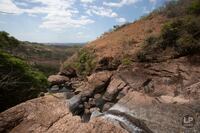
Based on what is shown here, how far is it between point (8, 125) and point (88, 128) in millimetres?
2378

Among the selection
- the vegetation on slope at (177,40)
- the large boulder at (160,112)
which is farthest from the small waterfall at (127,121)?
the vegetation on slope at (177,40)

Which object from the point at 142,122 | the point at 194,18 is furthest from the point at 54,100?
the point at 194,18

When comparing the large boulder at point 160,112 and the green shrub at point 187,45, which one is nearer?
the large boulder at point 160,112

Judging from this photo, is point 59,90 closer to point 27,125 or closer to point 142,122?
point 142,122

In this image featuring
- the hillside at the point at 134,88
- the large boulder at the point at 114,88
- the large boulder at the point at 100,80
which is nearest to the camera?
the hillside at the point at 134,88

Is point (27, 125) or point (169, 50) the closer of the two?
point (27, 125)

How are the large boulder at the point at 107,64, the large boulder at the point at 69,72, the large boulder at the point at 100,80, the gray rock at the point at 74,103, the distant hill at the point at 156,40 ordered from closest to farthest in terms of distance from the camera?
the gray rock at the point at 74,103, the distant hill at the point at 156,40, the large boulder at the point at 100,80, the large boulder at the point at 107,64, the large boulder at the point at 69,72

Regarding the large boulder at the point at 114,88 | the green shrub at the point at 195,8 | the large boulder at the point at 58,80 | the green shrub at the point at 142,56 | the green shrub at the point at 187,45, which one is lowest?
the large boulder at the point at 58,80

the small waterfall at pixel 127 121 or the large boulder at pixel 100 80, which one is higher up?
the large boulder at pixel 100 80

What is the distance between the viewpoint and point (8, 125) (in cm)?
719

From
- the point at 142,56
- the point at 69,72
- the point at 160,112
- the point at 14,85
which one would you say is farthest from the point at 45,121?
the point at 69,72

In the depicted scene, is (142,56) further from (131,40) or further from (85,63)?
(85,63)

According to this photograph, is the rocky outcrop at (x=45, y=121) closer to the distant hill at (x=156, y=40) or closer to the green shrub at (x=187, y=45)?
the green shrub at (x=187, y=45)

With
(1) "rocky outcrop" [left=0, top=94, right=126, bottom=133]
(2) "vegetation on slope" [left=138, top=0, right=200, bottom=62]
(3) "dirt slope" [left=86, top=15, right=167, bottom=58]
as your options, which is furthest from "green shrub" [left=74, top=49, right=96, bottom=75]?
(1) "rocky outcrop" [left=0, top=94, right=126, bottom=133]
